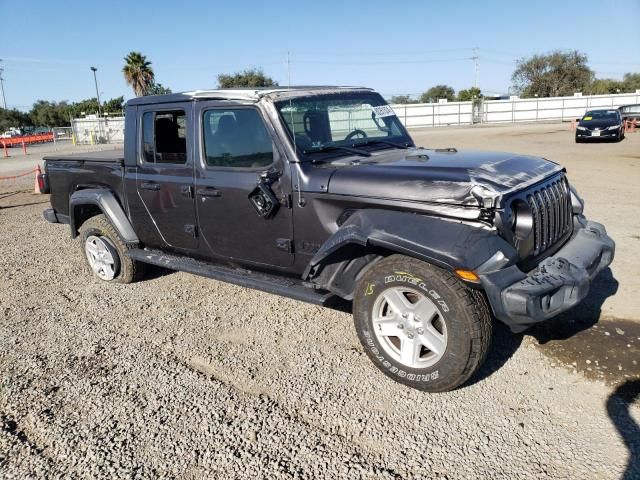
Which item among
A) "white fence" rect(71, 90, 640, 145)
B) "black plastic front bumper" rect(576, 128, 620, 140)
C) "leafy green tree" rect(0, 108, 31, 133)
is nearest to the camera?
"black plastic front bumper" rect(576, 128, 620, 140)

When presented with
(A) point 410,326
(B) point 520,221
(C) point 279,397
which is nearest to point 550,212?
(B) point 520,221

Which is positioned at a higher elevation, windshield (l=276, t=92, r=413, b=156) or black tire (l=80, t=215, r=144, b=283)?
windshield (l=276, t=92, r=413, b=156)

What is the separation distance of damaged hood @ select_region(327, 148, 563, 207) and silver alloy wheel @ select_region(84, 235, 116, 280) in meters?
2.97

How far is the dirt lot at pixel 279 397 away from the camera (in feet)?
8.69

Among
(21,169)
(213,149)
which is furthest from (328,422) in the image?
(21,169)

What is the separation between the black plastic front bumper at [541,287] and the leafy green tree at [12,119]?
80597mm

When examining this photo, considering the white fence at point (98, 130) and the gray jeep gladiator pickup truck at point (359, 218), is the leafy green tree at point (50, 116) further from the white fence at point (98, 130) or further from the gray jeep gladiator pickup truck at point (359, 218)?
the gray jeep gladiator pickup truck at point (359, 218)

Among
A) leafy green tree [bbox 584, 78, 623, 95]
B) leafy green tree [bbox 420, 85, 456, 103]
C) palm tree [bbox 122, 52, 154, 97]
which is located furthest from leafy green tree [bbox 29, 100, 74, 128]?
leafy green tree [bbox 584, 78, 623, 95]

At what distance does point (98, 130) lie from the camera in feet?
119

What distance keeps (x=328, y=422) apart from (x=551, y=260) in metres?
1.74

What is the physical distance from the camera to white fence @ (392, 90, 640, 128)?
43625 mm

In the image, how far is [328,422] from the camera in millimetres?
2980

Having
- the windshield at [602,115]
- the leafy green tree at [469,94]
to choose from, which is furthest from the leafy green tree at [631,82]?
the windshield at [602,115]

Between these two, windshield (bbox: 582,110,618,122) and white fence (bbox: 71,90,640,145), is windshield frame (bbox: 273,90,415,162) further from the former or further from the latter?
white fence (bbox: 71,90,640,145)
